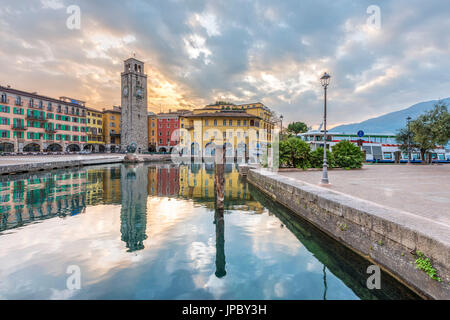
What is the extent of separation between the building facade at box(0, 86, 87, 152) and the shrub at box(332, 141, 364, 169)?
5812 cm

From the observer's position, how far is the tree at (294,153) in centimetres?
1886

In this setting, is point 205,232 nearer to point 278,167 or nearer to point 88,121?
point 278,167

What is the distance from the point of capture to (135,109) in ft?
201

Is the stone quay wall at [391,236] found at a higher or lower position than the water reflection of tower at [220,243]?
higher

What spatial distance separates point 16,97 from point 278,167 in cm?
5637

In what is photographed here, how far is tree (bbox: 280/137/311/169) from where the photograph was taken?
61.9 feet

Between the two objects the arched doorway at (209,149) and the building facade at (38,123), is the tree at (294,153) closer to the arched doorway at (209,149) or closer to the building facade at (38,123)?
the arched doorway at (209,149)

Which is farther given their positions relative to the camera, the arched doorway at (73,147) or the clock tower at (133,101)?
the clock tower at (133,101)

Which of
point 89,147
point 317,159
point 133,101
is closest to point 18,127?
point 89,147

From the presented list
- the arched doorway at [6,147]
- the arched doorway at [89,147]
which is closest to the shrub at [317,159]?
the arched doorway at [6,147]

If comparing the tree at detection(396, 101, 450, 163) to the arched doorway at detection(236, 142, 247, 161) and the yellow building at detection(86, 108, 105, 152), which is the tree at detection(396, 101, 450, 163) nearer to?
the arched doorway at detection(236, 142, 247, 161)

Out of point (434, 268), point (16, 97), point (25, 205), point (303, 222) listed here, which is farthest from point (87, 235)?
point (16, 97)

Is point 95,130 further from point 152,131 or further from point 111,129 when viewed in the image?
point 152,131

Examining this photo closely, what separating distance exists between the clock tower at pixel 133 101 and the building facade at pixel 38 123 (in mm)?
11777
